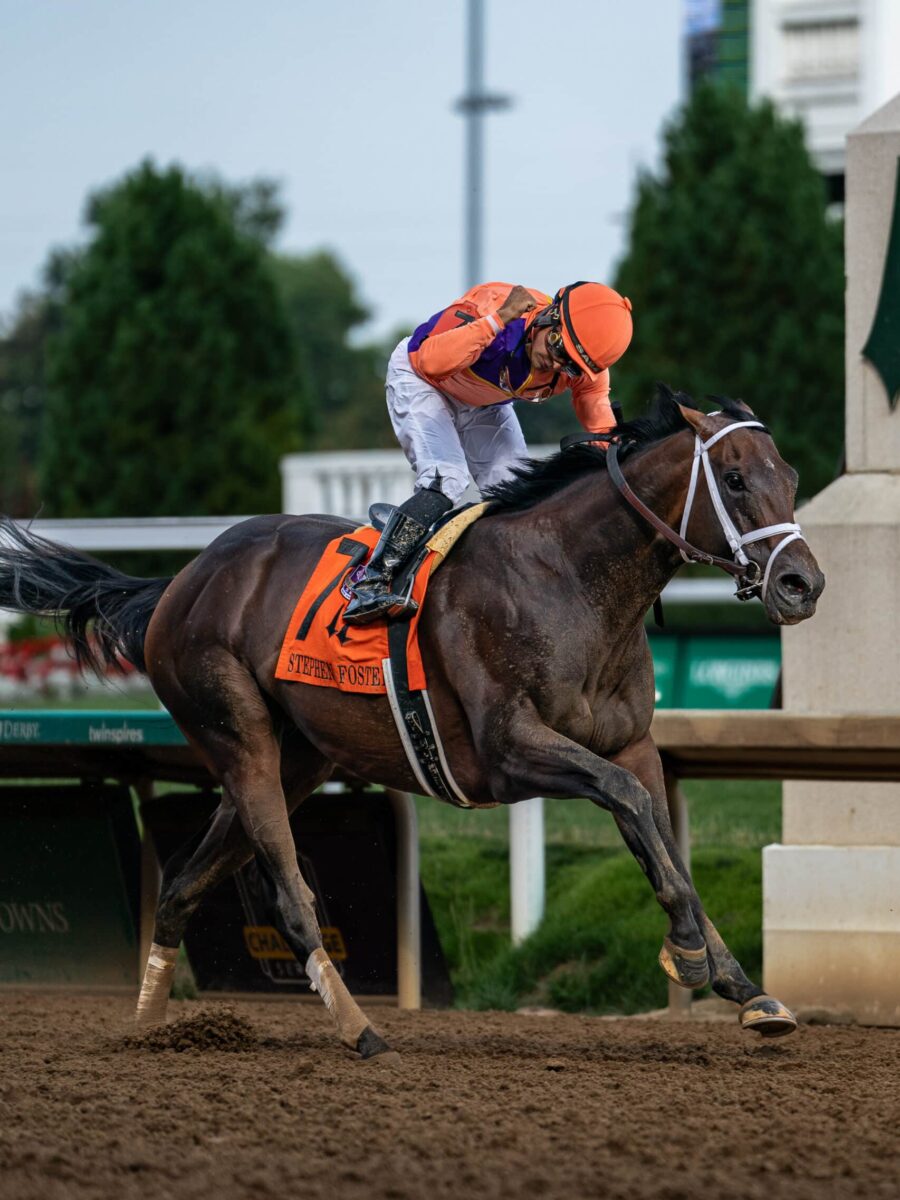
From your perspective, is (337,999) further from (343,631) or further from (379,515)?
(379,515)

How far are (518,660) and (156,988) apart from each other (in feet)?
5.69

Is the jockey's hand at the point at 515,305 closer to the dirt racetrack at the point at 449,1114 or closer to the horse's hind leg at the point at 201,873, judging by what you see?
the horse's hind leg at the point at 201,873

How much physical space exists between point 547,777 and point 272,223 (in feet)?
173

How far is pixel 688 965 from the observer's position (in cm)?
472

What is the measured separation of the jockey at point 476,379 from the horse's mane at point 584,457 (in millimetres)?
152

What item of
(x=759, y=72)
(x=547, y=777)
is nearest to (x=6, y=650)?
(x=547, y=777)

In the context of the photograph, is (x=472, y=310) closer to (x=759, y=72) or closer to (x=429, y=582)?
(x=429, y=582)

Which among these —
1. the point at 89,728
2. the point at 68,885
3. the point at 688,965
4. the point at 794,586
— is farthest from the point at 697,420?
the point at 68,885

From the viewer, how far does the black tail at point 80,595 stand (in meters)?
5.98

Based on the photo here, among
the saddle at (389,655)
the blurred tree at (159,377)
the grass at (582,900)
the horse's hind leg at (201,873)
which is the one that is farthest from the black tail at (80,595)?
the blurred tree at (159,377)

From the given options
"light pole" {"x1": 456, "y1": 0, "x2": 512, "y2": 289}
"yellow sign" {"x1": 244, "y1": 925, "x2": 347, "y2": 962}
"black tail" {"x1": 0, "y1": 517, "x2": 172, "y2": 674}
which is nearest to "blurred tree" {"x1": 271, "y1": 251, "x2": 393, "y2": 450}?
"light pole" {"x1": 456, "y1": 0, "x2": 512, "y2": 289}

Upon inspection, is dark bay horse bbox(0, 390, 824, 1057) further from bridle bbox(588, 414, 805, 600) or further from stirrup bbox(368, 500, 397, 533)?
stirrup bbox(368, 500, 397, 533)

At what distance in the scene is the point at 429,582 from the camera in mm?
5152

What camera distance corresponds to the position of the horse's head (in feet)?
14.9
